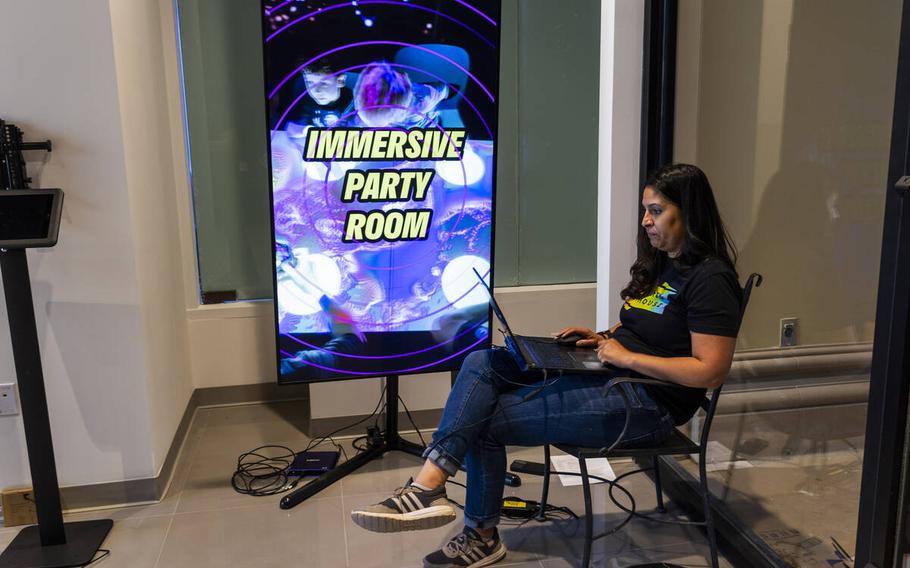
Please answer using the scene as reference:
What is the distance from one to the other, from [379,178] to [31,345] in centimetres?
131

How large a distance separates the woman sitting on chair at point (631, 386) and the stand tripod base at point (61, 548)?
104cm

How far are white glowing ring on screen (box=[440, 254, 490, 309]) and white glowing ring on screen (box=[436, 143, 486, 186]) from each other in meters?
0.31

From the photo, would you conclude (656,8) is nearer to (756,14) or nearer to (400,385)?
(756,14)

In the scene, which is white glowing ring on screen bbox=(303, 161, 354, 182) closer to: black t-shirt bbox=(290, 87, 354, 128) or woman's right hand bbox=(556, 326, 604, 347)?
black t-shirt bbox=(290, 87, 354, 128)

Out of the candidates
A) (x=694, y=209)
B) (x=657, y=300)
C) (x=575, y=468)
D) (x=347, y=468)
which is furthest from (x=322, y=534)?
(x=694, y=209)

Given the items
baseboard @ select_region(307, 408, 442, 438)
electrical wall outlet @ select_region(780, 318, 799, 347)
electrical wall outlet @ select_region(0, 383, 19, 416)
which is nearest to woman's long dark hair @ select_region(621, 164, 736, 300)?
electrical wall outlet @ select_region(780, 318, 799, 347)

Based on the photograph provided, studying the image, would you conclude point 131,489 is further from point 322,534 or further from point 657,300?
point 657,300

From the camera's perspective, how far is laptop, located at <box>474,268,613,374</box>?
83.9 inches

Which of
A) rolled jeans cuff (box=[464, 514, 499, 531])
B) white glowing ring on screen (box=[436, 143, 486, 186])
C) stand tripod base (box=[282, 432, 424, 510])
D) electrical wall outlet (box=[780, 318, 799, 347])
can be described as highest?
white glowing ring on screen (box=[436, 143, 486, 186])

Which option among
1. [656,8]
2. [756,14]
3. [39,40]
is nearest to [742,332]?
[756,14]

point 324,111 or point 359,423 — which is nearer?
point 324,111

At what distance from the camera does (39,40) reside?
245cm

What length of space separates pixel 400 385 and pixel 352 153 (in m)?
1.20

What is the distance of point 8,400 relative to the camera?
103 inches
